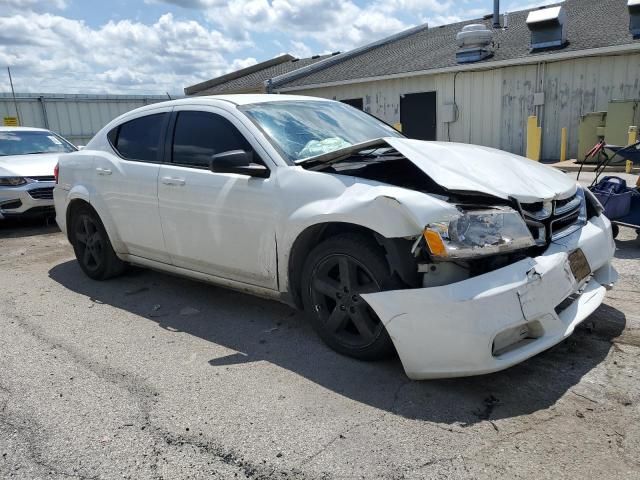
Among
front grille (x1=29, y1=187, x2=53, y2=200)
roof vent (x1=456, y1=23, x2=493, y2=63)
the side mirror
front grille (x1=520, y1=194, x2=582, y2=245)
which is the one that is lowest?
front grille (x1=29, y1=187, x2=53, y2=200)

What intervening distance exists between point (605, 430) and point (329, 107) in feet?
10.1

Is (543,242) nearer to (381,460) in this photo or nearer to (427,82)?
(381,460)

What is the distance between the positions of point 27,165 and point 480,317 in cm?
792

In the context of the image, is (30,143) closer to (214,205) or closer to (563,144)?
(214,205)

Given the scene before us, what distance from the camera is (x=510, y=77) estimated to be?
611 inches

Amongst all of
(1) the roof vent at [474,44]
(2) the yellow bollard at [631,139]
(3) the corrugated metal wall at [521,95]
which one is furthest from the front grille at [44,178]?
(3) the corrugated metal wall at [521,95]

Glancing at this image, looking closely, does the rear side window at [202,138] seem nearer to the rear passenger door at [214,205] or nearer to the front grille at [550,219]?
the rear passenger door at [214,205]

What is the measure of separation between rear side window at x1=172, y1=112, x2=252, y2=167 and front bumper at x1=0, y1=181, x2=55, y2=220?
15.3ft

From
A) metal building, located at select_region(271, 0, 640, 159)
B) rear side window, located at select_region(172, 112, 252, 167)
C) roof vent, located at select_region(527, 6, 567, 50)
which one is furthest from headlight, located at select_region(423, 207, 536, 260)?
roof vent, located at select_region(527, 6, 567, 50)

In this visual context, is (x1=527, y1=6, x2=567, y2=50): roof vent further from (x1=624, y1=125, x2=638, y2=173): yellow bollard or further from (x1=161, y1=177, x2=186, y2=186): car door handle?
(x1=161, y1=177, x2=186, y2=186): car door handle

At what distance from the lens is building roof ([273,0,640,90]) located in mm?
14398

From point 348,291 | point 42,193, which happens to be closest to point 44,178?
point 42,193

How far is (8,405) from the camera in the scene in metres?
2.98

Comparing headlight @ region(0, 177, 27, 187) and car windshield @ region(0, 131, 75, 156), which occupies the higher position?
car windshield @ region(0, 131, 75, 156)
